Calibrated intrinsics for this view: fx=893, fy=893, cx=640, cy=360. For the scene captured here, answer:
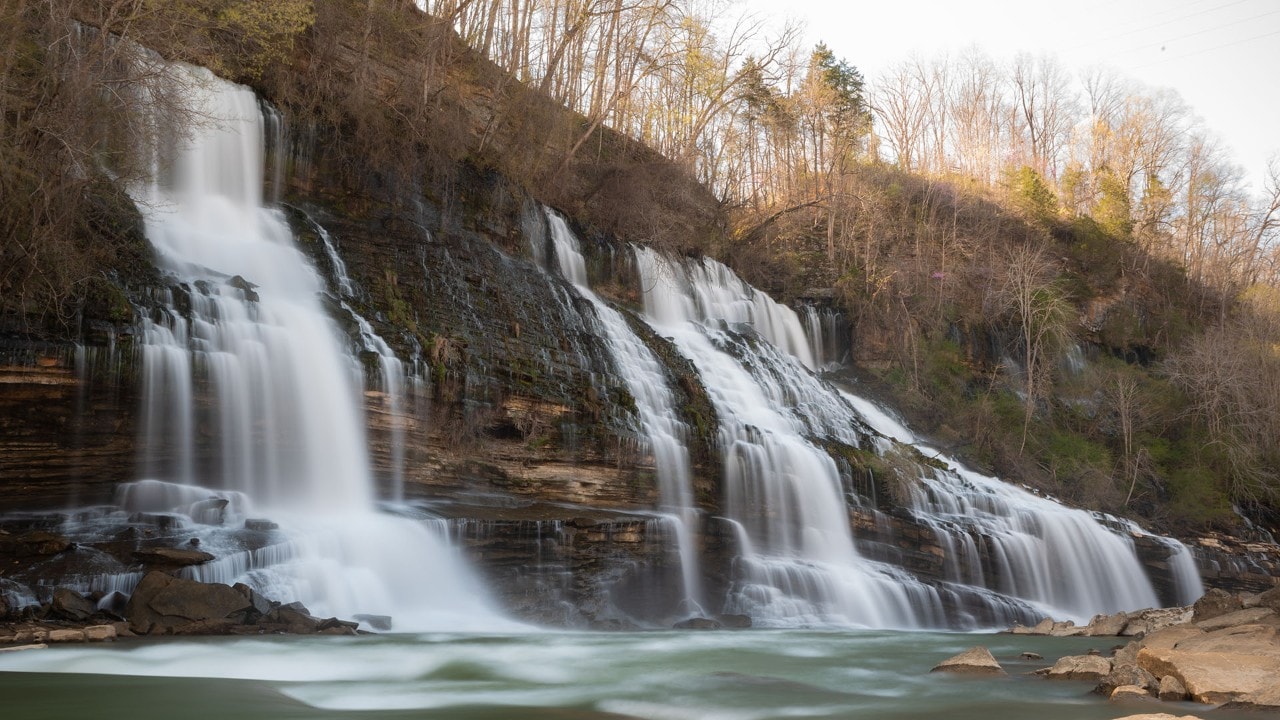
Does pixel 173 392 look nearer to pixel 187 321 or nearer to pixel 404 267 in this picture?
pixel 187 321

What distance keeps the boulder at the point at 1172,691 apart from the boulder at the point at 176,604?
8.74m

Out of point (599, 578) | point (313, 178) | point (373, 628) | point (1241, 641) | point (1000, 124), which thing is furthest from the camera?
point (1000, 124)

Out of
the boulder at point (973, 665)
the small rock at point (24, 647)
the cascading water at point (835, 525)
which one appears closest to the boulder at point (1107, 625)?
the cascading water at point (835, 525)

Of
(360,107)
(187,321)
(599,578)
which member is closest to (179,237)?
(187,321)

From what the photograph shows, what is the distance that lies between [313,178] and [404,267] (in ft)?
10.8

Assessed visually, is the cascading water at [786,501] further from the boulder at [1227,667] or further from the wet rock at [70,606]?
the wet rock at [70,606]

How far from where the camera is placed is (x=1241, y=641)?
327 inches

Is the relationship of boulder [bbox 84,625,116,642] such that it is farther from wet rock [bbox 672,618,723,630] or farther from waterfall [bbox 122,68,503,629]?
wet rock [bbox 672,618,723,630]

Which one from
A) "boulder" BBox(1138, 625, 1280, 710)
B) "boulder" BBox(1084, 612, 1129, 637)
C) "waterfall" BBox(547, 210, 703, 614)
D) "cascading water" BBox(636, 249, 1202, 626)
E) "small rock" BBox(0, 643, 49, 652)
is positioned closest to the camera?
"boulder" BBox(1138, 625, 1280, 710)

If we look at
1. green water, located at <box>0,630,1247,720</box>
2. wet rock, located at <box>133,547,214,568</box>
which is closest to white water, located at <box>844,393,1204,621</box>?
green water, located at <box>0,630,1247,720</box>

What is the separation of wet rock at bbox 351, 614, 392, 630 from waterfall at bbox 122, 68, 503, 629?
0.77 feet

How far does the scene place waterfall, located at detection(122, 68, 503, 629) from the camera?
11039 millimetres

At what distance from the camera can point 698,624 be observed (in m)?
13.5

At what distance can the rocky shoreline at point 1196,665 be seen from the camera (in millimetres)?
6914
